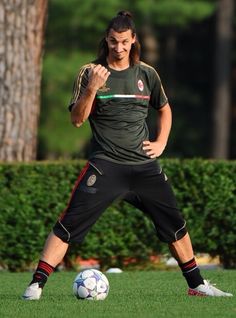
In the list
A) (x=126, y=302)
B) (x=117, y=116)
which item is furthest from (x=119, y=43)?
(x=126, y=302)

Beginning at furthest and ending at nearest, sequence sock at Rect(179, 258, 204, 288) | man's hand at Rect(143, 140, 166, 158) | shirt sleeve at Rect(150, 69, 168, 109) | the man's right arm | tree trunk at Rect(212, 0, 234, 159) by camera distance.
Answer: tree trunk at Rect(212, 0, 234, 159), sock at Rect(179, 258, 204, 288), shirt sleeve at Rect(150, 69, 168, 109), man's hand at Rect(143, 140, 166, 158), the man's right arm

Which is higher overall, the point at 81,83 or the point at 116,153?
the point at 81,83

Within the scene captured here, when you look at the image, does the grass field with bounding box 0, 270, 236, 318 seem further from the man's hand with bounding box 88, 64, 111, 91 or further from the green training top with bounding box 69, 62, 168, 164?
the man's hand with bounding box 88, 64, 111, 91

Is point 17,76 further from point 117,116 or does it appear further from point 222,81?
point 222,81

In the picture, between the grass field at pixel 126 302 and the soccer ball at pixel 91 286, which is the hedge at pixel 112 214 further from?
the soccer ball at pixel 91 286

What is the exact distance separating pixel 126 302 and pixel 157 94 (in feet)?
5.47

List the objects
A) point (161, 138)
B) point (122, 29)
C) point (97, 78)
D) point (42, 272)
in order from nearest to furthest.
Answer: point (97, 78) → point (122, 29) → point (42, 272) → point (161, 138)

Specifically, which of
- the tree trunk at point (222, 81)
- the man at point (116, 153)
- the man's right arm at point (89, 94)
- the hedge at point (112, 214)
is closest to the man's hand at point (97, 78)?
the man's right arm at point (89, 94)

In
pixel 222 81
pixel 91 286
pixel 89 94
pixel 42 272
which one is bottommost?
pixel 222 81

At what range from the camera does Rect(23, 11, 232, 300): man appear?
9.62 meters

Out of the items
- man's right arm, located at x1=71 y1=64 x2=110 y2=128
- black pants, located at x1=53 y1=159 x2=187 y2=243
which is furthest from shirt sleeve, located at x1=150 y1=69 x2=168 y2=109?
man's right arm, located at x1=71 y1=64 x2=110 y2=128

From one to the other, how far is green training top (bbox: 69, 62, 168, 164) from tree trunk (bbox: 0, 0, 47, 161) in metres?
6.39

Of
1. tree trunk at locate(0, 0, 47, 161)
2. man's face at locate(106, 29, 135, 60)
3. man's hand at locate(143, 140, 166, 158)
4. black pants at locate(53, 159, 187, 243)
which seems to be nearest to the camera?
man's face at locate(106, 29, 135, 60)

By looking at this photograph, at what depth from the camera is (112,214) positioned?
14.3 m
